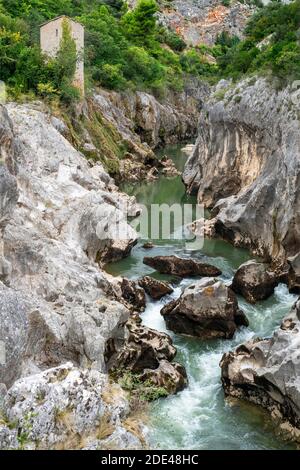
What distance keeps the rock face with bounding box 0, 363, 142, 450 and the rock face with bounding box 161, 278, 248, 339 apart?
8.08 meters

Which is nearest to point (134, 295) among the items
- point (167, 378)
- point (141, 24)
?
point (167, 378)

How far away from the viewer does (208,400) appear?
15.0 m

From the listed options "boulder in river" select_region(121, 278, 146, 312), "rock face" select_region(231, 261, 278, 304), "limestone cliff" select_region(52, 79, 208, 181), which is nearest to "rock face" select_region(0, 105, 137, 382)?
"boulder in river" select_region(121, 278, 146, 312)

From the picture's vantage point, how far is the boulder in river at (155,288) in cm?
2128

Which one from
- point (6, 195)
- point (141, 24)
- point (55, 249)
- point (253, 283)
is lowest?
point (253, 283)

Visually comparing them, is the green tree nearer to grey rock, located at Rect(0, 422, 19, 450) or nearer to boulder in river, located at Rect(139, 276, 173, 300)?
boulder in river, located at Rect(139, 276, 173, 300)

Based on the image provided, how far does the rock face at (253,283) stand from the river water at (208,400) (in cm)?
30

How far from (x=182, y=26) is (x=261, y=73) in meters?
74.6

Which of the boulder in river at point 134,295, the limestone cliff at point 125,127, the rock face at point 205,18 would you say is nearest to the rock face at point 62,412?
the boulder in river at point 134,295

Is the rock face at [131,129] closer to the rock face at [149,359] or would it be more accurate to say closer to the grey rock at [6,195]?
the grey rock at [6,195]

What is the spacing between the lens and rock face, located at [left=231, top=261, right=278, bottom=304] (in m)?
21.1

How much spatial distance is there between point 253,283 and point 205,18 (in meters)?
94.3

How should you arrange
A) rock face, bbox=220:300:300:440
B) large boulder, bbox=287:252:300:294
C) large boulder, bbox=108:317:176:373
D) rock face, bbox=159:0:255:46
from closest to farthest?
rock face, bbox=220:300:300:440
large boulder, bbox=108:317:176:373
large boulder, bbox=287:252:300:294
rock face, bbox=159:0:255:46

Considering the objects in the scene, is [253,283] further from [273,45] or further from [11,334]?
[273,45]
